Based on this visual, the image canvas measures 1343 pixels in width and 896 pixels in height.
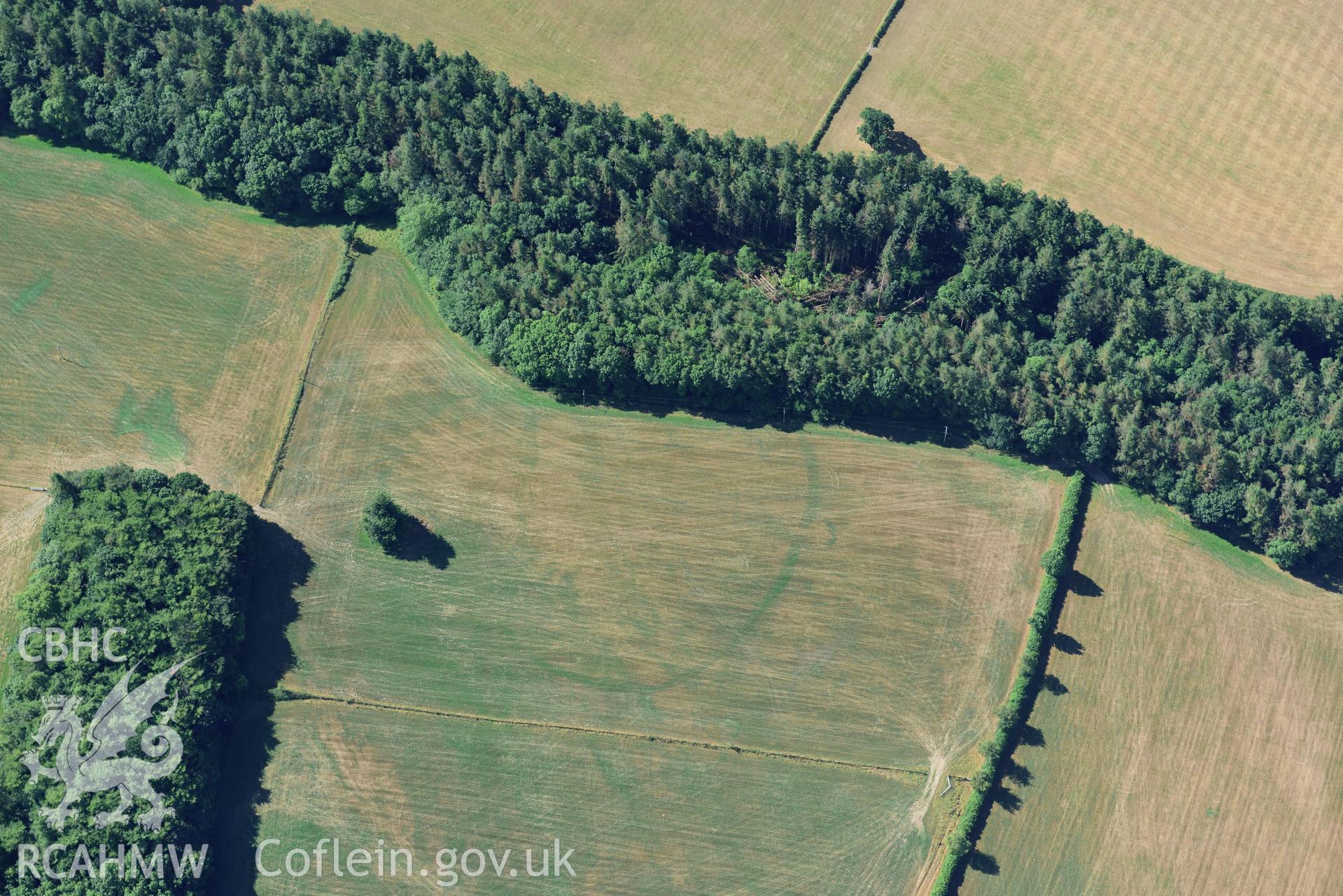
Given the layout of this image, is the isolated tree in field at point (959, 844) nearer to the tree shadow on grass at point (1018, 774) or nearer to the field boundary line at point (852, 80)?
the tree shadow on grass at point (1018, 774)

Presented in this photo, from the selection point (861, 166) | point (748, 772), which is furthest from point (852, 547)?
point (861, 166)

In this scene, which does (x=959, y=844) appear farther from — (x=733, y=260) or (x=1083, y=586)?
(x=733, y=260)

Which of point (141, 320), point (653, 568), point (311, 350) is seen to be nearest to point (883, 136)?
point (653, 568)

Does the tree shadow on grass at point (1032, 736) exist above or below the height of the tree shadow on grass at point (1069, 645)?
below

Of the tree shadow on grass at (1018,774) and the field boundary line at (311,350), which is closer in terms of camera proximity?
the tree shadow on grass at (1018,774)

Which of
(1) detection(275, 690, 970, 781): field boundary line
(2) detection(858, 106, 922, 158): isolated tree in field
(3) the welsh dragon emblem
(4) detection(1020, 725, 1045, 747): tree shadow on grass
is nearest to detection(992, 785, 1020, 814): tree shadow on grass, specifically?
(1) detection(275, 690, 970, 781): field boundary line

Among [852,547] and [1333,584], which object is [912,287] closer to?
[852,547]

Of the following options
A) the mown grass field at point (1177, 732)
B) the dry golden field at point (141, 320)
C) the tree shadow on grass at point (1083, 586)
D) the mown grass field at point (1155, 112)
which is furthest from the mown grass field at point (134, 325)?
the mown grass field at point (1177, 732)
